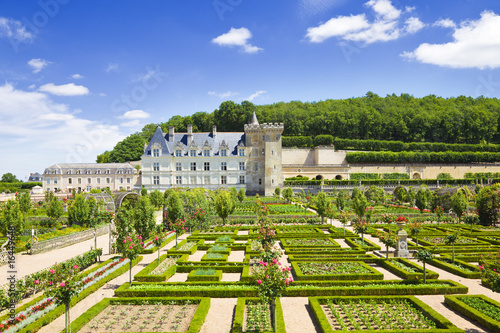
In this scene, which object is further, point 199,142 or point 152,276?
point 199,142

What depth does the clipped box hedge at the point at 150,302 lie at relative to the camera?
31.9 ft

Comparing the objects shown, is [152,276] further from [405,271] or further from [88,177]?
[88,177]

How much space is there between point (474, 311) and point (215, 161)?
4471 centimetres

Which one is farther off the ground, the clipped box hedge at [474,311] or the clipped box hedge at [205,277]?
the clipped box hedge at [205,277]

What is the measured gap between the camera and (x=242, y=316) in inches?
400

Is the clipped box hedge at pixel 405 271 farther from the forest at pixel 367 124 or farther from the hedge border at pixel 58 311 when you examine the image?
the forest at pixel 367 124

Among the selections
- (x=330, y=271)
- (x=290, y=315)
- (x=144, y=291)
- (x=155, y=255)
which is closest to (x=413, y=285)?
(x=330, y=271)

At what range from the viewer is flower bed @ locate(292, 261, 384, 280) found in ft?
45.3

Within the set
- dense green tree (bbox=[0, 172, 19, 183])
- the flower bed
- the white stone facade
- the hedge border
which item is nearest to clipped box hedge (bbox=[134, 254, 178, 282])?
the hedge border

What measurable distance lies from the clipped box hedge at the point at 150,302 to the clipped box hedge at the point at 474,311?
8641 millimetres

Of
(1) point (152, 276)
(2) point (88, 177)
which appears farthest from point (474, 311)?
(2) point (88, 177)

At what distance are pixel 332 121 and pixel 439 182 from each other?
27810mm

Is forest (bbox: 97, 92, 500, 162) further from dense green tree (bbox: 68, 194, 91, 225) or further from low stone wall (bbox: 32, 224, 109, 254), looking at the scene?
low stone wall (bbox: 32, 224, 109, 254)

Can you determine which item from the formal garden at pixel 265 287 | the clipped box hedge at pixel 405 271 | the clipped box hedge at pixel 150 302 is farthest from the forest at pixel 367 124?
the clipped box hedge at pixel 150 302
